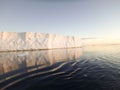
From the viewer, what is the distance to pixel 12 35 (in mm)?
128000

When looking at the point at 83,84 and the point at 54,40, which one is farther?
the point at 54,40

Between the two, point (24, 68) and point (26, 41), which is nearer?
point (24, 68)

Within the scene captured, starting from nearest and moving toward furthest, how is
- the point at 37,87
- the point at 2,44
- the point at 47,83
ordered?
the point at 37,87, the point at 47,83, the point at 2,44

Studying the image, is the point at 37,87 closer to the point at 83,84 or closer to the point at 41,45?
the point at 83,84

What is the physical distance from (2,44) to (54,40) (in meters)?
47.5

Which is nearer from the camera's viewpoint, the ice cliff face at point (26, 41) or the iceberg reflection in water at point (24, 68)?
the iceberg reflection in water at point (24, 68)

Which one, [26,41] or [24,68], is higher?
[26,41]

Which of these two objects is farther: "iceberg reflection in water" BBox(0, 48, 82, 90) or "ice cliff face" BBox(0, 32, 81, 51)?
"ice cliff face" BBox(0, 32, 81, 51)

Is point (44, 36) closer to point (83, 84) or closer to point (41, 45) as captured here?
point (41, 45)

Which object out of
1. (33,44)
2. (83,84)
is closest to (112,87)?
(83,84)

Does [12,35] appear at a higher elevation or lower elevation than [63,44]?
higher


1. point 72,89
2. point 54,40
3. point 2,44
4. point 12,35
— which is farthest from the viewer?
point 54,40

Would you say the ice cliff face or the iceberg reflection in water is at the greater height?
the ice cliff face

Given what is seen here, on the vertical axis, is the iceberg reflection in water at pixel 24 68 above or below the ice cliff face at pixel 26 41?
below
